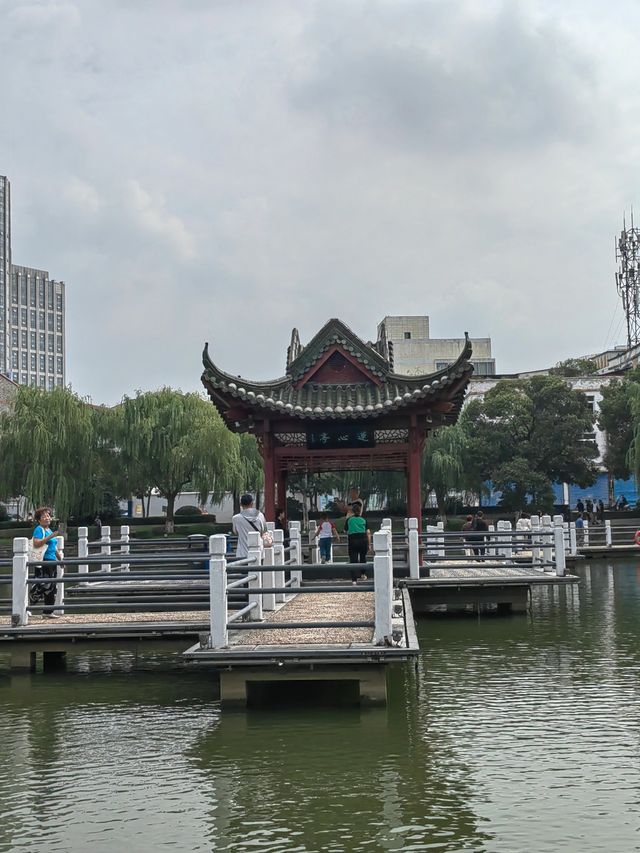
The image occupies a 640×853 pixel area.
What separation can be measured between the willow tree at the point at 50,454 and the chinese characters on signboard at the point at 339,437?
69.8 feet

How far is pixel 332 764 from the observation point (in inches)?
316

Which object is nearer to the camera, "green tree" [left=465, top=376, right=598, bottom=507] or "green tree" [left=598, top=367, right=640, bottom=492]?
"green tree" [left=465, top=376, right=598, bottom=507]

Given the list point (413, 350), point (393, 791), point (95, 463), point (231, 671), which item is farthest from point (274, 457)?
point (413, 350)

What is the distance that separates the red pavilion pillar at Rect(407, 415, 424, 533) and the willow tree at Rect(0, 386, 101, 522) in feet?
72.7

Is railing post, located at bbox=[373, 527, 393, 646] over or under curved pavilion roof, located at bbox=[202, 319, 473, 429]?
under

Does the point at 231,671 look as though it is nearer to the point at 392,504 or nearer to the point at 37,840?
the point at 37,840

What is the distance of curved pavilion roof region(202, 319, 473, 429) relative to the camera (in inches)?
743

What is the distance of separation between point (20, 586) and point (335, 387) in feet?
30.8

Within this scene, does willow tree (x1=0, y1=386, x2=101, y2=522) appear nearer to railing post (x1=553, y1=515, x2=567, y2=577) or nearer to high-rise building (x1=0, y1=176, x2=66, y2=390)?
railing post (x1=553, y1=515, x2=567, y2=577)

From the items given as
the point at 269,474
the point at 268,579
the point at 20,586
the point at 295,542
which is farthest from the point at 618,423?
the point at 20,586

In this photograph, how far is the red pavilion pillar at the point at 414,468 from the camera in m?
19.1

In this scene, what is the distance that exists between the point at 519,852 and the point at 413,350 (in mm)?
67311

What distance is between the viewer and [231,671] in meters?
9.69

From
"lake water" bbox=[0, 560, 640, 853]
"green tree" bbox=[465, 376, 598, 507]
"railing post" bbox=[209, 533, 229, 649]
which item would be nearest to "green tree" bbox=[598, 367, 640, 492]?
"green tree" bbox=[465, 376, 598, 507]
